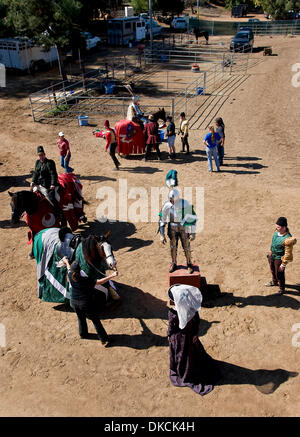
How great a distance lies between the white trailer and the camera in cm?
2620

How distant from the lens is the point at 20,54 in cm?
2622

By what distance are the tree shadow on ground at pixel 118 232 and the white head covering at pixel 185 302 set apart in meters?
3.97

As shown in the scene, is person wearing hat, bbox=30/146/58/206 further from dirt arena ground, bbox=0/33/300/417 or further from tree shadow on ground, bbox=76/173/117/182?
tree shadow on ground, bbox=76/173/117/182

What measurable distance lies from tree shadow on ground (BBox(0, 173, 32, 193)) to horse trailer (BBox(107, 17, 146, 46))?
27.7 m

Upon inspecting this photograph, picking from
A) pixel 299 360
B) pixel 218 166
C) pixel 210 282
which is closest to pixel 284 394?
pixel 299 360

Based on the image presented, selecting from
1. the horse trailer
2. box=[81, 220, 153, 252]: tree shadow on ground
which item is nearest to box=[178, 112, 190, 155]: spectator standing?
box=[81, 220, 153, 252]: tree shadow on ground

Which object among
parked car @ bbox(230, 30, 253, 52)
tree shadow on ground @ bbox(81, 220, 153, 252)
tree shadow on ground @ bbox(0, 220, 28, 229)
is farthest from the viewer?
parked car @ bbox(230, 30, 253, 52)

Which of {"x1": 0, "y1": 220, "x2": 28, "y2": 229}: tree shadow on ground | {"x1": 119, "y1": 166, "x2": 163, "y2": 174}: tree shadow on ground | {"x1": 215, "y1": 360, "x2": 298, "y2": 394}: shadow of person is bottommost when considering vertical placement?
{"x1": 215, "y1": 360, "x2": 298, "y2": 394}: shadow of person

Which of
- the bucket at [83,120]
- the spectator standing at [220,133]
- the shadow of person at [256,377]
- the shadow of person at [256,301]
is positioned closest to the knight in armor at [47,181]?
the shadow of person at [256,301]

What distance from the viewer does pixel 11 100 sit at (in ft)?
68.8

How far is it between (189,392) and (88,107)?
54.2 feet

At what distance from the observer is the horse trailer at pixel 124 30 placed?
1400 inches

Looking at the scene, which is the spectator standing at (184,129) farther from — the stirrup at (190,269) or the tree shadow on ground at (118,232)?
the stirrup at (190,269)

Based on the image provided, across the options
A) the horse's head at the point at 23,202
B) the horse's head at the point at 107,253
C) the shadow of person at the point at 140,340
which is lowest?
the shadow of person at the point at 140,340
